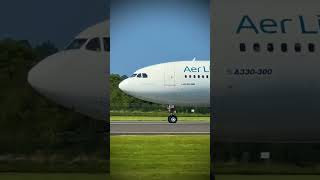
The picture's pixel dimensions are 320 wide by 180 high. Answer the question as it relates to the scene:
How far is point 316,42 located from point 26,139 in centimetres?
587

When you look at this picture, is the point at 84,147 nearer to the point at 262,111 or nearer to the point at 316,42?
the point at 262,111

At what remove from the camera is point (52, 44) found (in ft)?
37.4

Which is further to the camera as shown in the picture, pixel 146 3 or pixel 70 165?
pixel 70 165

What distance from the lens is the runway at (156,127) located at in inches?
424

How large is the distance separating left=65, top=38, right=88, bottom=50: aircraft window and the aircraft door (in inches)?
64.8

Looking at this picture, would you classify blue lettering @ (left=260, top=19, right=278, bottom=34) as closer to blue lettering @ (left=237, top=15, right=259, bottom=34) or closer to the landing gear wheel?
blue lettering @ (left=237, top=15, right=259, bottom=34)

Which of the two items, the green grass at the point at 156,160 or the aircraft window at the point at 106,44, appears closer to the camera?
the green grass at the point at 156,160

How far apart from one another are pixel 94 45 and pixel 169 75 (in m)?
1.49

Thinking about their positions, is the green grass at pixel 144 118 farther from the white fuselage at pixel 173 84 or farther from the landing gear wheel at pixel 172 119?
the white fuselage at pixel 173 84

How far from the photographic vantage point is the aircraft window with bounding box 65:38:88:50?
11.2 m

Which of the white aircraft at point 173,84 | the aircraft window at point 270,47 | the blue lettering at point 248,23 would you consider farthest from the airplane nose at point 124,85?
the aircraft window at point 270,47

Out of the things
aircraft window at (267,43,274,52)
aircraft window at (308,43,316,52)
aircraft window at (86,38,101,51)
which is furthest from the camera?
aircraft window at (308,43,316,52)

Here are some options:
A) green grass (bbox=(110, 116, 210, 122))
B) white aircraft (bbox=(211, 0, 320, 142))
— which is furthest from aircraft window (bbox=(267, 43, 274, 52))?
green grass (bbox=(110, 116, 210, 122))

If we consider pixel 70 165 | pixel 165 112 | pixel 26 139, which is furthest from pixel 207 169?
pixel 26 139
